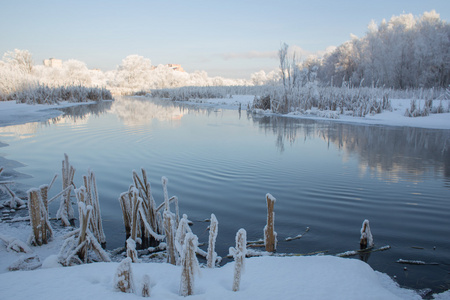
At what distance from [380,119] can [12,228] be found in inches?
589

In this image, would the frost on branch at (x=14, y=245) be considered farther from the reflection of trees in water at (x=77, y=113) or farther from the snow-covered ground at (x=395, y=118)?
the snow-covered ground at (x=395, y=118)

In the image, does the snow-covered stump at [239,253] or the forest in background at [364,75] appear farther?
the forest in background at [364,75]

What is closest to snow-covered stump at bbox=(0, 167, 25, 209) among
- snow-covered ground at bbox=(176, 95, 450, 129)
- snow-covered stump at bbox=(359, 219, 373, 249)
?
snow-covered stump at bbox=(359, 219, 373, 249)

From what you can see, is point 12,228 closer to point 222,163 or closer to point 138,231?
point 138,231

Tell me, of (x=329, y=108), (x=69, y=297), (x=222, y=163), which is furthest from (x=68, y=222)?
(x=329, y=108)

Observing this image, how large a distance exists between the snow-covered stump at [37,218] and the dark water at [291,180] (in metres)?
0.59

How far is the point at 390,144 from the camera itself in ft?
29.4

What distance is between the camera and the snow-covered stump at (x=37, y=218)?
2751mm

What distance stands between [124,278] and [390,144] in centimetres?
897

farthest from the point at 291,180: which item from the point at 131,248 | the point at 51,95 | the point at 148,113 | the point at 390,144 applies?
the point at 51,95

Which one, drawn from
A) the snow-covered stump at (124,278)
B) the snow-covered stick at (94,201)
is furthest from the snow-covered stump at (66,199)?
the snow-covered stump at (124,278)

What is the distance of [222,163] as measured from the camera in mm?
6266

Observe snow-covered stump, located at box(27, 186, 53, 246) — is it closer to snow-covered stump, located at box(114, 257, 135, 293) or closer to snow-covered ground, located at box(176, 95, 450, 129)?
snow-covered stump, located at box(114, 257, 135, 293)

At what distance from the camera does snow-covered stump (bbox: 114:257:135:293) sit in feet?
5.77
